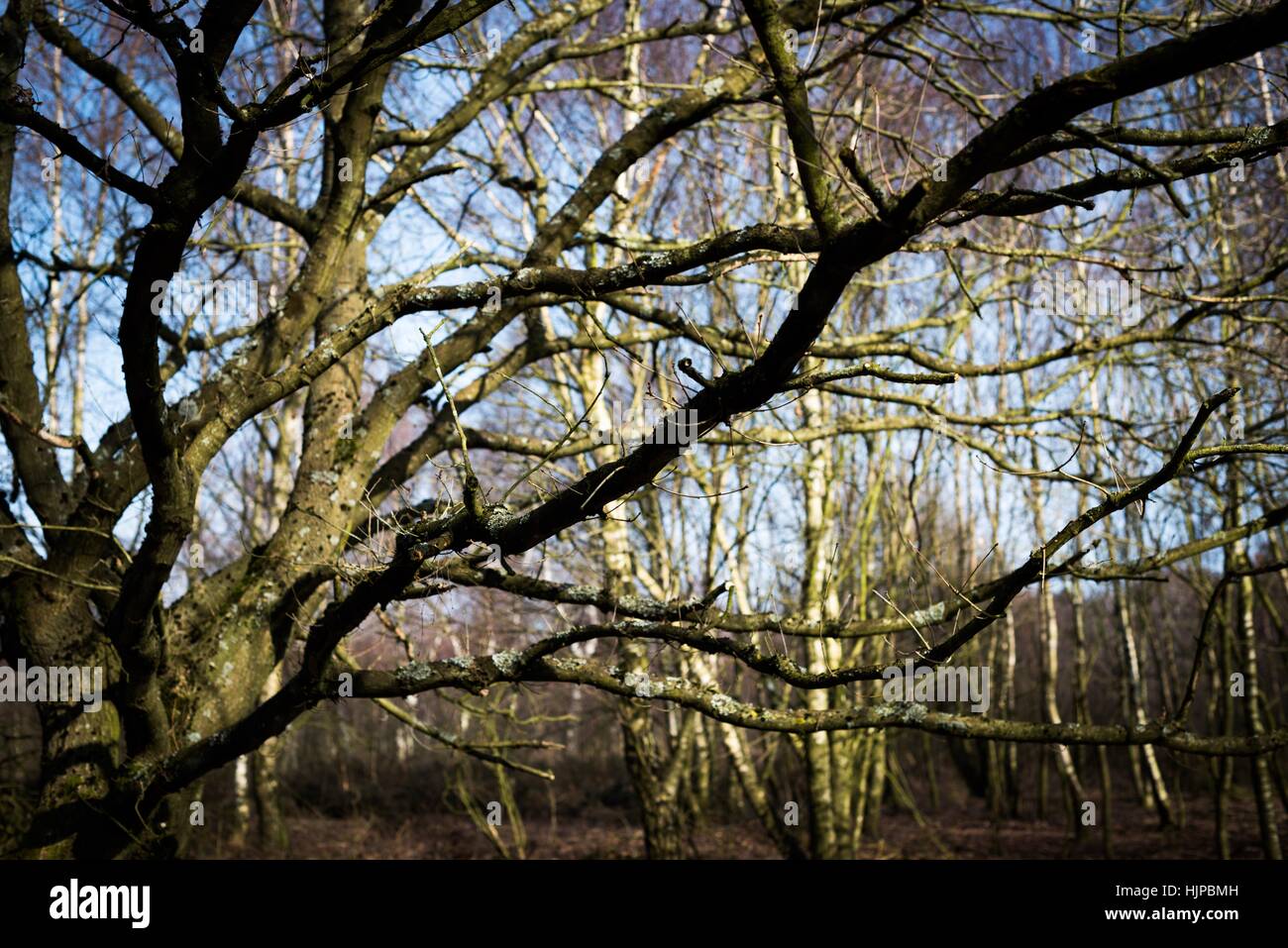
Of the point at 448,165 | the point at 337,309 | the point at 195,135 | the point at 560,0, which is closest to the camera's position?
the point at 195,135

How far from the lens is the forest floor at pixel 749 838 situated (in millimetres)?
10805

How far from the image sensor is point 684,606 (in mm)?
3602

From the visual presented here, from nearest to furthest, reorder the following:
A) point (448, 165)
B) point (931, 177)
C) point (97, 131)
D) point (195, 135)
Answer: point (931, 177) < point (195, 135) < point (448, 165) < point (97, 131)

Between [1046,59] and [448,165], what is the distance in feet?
31.7

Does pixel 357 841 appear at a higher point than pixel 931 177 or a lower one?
lower

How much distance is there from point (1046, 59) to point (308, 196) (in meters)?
8.57

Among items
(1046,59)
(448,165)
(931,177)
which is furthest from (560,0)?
(1046,59)

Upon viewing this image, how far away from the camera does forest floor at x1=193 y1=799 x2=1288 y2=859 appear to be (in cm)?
1080

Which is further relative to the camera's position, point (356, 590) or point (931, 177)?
point (356, 590)

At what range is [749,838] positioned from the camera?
1248 cm

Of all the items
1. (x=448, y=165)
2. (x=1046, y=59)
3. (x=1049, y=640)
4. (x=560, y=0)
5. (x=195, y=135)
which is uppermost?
(x=1046, y=59)

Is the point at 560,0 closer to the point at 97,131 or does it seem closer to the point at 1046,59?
the point at 97,131

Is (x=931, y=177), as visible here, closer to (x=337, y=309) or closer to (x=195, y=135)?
(x=195, y=135)
